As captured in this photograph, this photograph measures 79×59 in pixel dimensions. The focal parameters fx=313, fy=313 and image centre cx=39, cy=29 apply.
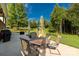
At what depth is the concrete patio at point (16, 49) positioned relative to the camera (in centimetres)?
852

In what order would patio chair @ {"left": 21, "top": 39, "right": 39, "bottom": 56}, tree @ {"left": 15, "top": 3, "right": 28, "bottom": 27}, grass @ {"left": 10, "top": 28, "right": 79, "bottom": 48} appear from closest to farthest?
tree @ {"left": 15, "top": 3, "right": 28, "bottom": 27}
patio chair @ {"left": 21, "top": 39, "right": 39, "bottom": 56}
grass @ {"left": 10, "top": 28, "right": 79, "bottom": 48}

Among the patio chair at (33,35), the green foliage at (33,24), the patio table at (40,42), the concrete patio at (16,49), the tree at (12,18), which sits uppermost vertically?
the tree at (12,18)

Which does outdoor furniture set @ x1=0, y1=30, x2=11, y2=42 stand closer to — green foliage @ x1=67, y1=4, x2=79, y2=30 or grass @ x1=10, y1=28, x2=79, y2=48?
Result: grass @ x1=10, y1=28, x2=79, y2=48

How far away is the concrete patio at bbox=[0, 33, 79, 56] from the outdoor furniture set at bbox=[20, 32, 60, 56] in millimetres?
129

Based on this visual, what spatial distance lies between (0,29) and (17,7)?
2.61 feet

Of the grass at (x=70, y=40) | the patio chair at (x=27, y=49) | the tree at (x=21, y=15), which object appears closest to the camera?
the tree at (x=21, y=15)

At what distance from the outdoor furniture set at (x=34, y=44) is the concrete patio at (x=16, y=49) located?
129 millimetres

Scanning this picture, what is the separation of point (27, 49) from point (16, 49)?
12.0 inches

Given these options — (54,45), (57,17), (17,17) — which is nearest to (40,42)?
(54,45)

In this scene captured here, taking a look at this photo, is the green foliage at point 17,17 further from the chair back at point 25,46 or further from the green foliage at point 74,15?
the green foliage at point 74,15

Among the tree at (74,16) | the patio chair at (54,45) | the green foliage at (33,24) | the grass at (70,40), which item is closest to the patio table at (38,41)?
the patio chair at (54,45)

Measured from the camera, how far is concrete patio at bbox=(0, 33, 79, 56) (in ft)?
27.9

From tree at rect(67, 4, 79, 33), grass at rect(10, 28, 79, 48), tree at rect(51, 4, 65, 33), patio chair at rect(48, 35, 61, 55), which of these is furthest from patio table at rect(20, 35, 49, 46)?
tree at rect(67, 4, 79, 33)

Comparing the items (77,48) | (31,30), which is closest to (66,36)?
(77,48)
